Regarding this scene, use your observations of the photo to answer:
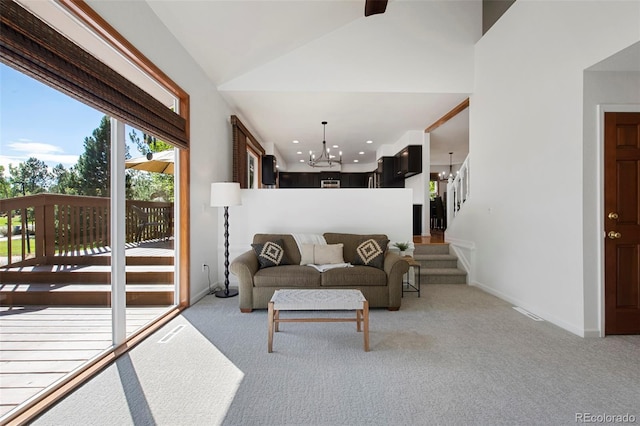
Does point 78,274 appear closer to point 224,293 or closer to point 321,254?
point 224,293

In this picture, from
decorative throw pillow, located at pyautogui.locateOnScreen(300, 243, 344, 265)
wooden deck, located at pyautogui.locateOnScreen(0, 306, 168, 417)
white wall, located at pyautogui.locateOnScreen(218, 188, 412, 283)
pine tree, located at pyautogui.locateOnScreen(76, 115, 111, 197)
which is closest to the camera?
wooden deck, located at pyautogui.locateOnScreen(0, 306, 168, 417)

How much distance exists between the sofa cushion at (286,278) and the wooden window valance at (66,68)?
192cm

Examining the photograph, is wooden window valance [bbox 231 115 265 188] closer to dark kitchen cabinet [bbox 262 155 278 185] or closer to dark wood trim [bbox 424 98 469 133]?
dark kitchen cabinet [bbox 262 155 278 185]

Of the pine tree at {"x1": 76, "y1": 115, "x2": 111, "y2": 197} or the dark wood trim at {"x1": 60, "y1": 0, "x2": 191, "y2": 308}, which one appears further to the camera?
the pine tree at {"x1": 76, "y1": 115, "x2": 111, "y2": 197}

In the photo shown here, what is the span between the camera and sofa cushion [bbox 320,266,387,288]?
11.8ft

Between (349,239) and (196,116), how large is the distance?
2677 mm

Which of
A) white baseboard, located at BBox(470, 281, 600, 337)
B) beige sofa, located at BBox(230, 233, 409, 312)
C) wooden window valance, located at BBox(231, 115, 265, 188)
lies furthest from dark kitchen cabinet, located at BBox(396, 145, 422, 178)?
beige sofa, located at BBox(230, 233, 409, 312)

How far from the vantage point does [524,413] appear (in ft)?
5.79

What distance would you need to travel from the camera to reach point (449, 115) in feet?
19.0

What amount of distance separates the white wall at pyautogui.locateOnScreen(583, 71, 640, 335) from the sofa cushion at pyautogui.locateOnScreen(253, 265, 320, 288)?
2.76 m

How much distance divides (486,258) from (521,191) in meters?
1.23

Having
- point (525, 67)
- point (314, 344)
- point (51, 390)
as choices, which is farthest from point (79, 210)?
point (525, 67)

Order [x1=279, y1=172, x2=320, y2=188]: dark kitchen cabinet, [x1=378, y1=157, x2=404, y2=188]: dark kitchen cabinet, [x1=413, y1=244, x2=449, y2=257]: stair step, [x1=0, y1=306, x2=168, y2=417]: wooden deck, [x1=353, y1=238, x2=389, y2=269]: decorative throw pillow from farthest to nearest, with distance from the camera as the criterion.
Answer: [x1=279, y1=172, x2=320, y2=188]: dark kitchen cabinet → [x1=378, y1=157, x2=404, y2=188]: dark kitchen cabinet → [x1=413, y1=244, x2=449, y2=257]: stair step → [x1=353, y1=238, x2=389, y2=269]: decorative throw pillow → [x1=0, y1=306, x2=168, y2=417]: wooden deck

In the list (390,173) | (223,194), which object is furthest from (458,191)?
(223,194)
